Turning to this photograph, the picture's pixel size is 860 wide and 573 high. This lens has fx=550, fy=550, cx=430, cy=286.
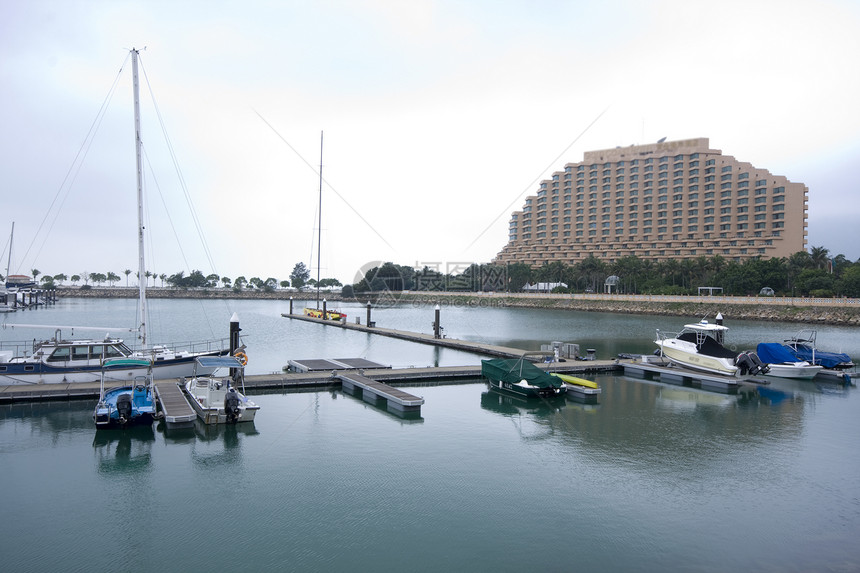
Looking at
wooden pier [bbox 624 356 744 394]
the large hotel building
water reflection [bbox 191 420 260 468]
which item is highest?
the large hotel building

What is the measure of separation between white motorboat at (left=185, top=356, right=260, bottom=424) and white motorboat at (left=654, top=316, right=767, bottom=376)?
2761 cm

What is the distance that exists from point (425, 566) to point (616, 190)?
177 m

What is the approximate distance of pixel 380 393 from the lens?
89.4 ft

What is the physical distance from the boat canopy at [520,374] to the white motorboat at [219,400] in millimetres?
13395

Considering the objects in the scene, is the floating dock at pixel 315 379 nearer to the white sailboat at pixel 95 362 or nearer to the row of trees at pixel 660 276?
the white sailboat at pixel 95 362

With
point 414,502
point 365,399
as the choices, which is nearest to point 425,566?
point 414,502

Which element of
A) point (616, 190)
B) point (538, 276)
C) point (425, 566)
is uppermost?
point (616, 190)

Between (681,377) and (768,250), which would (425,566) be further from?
(768,250)

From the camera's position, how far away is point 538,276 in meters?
160

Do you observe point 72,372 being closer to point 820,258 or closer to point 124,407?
point 124,407

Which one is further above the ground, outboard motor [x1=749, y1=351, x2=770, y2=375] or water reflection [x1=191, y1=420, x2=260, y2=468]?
outboard motor [x1=749, y1=351, x2=770, y2=375]

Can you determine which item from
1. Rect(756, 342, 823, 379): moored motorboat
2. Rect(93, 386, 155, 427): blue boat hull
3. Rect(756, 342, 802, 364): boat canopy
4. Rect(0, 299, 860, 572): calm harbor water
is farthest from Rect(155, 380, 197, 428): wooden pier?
Rect(756, 342, 802, 364): boat canopy

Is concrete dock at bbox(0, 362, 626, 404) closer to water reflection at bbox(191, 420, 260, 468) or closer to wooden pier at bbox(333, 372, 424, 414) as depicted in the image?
wooden pier at bbox(333, 372, 424, 414)

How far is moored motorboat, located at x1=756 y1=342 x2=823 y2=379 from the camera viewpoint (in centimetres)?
3559
